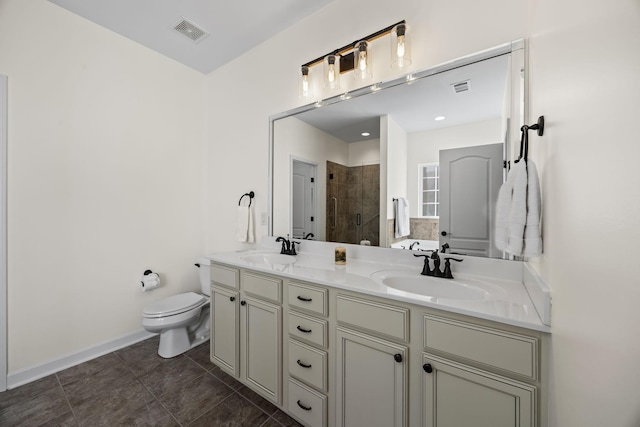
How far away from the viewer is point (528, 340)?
82cm

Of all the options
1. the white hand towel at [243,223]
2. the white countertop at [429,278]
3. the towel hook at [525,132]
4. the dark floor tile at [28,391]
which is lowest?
the dark floor tile at [28,391]

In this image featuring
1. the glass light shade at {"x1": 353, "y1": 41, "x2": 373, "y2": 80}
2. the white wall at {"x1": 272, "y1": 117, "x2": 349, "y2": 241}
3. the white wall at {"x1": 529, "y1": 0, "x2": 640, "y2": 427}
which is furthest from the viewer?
the white wall at {"x1": 272, "y1": 117, "x2": 349, "y2": 241}

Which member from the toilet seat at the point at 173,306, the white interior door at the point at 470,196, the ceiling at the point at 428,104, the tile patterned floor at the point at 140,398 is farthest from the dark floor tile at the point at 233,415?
the ceiling at the point at 428,104

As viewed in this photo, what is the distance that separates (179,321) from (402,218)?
6.36ft

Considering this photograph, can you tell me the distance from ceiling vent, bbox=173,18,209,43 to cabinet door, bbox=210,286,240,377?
2189 mm

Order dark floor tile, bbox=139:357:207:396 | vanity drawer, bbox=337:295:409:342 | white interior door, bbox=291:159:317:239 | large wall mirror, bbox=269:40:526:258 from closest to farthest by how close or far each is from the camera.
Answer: vanity drawer, bbox=337:295:409:342, large wall mirror, bbox=269:40:526:258, dark floor tile, bbox=139:357:207:396, white interior door, bbox=291:159:317:239

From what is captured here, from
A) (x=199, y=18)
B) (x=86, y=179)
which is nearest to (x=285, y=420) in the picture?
(x=86, y=179)

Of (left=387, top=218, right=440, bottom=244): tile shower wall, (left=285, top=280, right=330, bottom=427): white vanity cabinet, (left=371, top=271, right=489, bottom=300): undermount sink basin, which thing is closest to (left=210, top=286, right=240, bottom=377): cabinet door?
(left=285, top=280, right=330, bottom=427): white vanity cabinet

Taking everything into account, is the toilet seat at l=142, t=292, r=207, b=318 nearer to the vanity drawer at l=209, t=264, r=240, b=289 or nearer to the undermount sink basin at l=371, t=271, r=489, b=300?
the vanity drawer at l=209, t=264, r=240, b=289

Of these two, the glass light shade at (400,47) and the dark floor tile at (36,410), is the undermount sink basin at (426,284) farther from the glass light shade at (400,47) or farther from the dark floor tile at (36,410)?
the dark floor tile at (36,410)

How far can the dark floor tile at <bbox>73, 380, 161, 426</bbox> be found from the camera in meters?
1.51

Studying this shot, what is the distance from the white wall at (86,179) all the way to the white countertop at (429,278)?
45.3 inches

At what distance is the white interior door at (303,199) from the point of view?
208cm

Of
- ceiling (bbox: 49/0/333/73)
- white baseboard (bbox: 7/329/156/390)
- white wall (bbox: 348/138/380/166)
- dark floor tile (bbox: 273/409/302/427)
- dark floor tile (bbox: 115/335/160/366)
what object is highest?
ceiling (bbox: 49/0/333/73)
